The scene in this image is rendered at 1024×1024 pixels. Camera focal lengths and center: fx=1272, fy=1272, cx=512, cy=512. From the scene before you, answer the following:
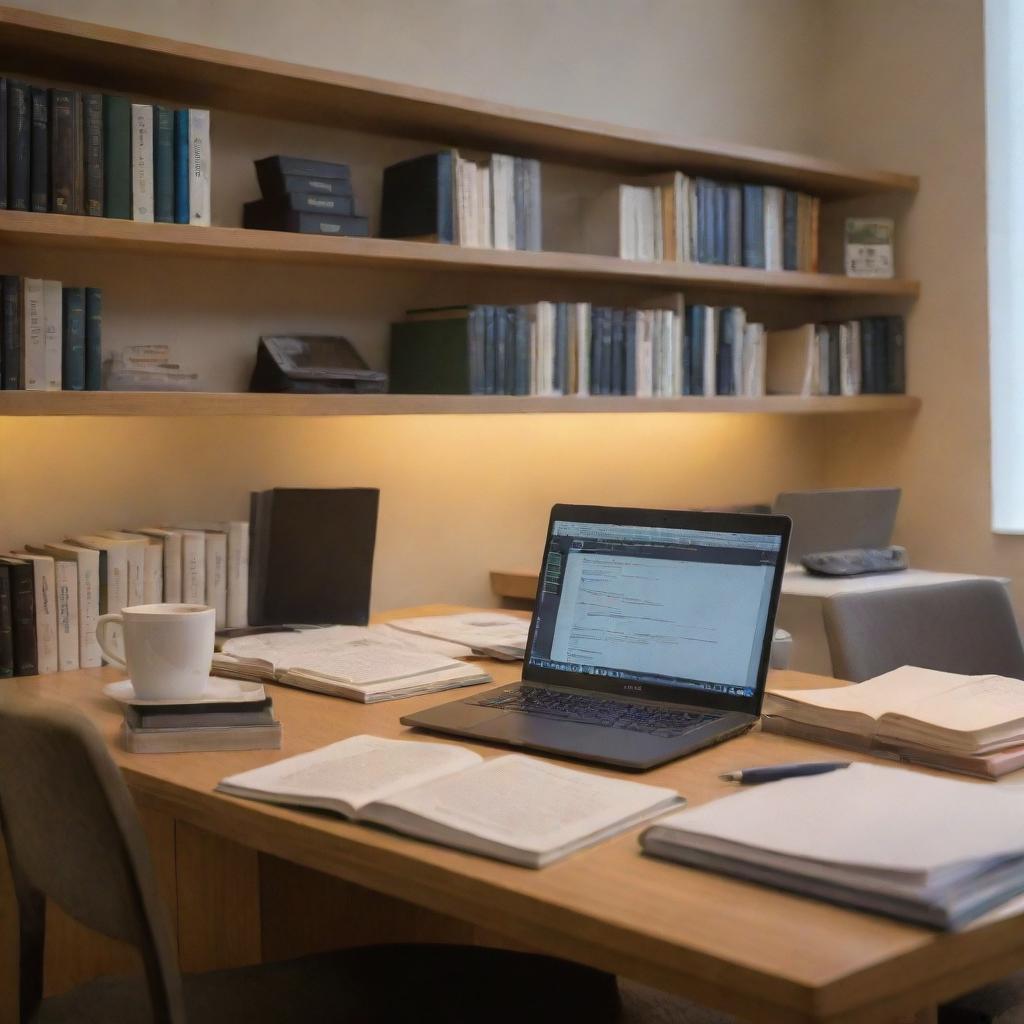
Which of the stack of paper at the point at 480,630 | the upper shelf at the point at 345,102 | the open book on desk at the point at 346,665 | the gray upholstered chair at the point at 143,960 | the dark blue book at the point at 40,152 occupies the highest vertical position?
the upper shelf at the point at 345,102

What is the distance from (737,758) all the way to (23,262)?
1732 millimetres

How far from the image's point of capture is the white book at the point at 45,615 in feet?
7.14

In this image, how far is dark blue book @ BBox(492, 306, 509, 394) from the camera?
2895 mm

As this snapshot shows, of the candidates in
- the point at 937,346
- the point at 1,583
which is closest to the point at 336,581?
the point at 1,583

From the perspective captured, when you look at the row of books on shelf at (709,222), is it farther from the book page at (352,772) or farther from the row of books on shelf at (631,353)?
the book page at (352,772)

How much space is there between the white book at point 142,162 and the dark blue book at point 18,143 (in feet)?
0.61

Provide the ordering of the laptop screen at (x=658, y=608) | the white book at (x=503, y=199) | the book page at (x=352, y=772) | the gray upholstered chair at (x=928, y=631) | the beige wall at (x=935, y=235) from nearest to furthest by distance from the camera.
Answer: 1. the book page at (x=352, y=772)
2. the laptop screen at (x=658, y=608)
3. the gray upholstered chair at (x=928, y=631)
4. the white book at (x=503, y=199)
5. the beige wall at (x=935, y=235)

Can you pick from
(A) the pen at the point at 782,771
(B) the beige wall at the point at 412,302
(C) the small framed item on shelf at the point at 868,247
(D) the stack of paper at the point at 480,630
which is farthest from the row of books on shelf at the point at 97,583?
(C) the small framed item on shelf at the point at 868,247

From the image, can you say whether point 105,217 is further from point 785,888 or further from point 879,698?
point 785,888

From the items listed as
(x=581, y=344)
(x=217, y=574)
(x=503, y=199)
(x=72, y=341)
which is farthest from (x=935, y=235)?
(x=72, y=341)

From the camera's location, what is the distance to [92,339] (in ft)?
7.69

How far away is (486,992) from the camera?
1414mm

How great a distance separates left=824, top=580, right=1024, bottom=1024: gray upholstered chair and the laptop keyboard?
54 centimetres

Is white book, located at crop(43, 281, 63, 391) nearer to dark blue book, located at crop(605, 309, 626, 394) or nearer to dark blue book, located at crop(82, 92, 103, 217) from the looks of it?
dark blue book, located at crop(82, 92, 103, 217)
